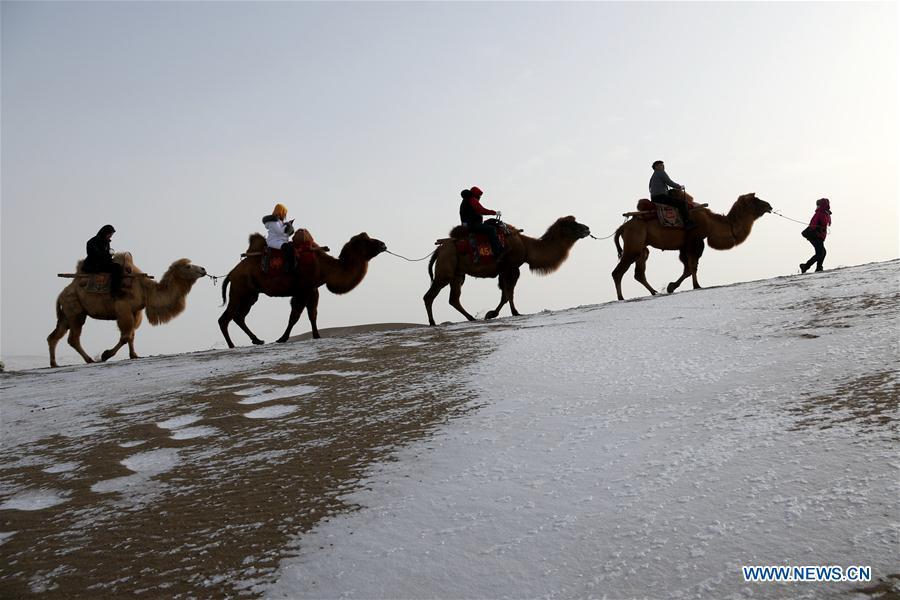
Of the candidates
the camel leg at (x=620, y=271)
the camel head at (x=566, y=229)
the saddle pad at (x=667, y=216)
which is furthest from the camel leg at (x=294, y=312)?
the saddle pad at (x=667, y=216)

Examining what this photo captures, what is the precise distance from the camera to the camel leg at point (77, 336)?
1286cm

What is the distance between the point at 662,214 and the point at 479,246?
139 inches

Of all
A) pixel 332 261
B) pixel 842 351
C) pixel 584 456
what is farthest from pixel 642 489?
pixel 332 261

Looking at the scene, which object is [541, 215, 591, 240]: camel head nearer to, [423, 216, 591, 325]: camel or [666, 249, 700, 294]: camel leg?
[423, 216, 591, 325]: camel

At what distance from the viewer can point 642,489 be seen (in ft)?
12.5

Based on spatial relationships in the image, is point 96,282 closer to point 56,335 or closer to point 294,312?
point 56,335

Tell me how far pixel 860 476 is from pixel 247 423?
13.8 feet

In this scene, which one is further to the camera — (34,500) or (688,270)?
(688,270)

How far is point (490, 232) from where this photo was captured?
13.6 meters

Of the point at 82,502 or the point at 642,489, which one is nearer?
the point at 642,489

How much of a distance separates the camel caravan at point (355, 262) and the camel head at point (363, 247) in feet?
0.06

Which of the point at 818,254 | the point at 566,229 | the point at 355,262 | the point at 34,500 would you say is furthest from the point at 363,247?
the point at 818,254

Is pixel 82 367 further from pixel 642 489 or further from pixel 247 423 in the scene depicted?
pixel 642 489

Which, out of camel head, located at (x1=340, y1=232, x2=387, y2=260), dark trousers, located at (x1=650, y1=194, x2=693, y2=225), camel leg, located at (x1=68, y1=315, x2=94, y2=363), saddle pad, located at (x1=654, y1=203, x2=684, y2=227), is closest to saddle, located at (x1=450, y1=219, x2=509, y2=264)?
camel head, located at (x1=340, y1=232, x2=387, y2=260)
